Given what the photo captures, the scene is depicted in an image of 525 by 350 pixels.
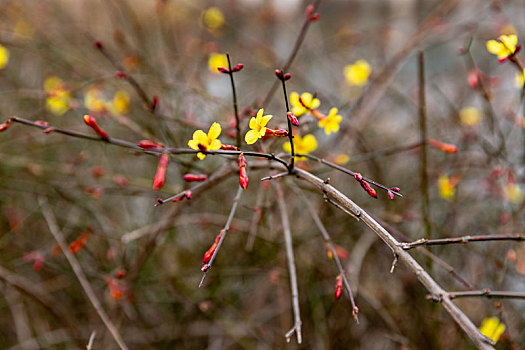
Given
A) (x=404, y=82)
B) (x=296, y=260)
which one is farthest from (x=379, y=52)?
(x=296, y=260)

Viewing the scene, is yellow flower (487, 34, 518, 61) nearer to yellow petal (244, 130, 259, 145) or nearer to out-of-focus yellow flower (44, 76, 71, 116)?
yellow petal (244, 130, 259, 145)

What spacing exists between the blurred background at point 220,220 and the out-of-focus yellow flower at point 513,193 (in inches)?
1.5

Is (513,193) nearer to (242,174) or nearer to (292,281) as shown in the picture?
(292,281)

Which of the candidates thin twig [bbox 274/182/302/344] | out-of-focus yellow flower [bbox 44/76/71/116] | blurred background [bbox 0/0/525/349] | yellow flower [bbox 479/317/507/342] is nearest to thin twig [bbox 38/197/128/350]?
blurred background [bbox 0/0/525/349]

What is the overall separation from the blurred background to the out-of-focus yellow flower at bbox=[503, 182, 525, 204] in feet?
0.13

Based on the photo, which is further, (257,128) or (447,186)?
(447,186)

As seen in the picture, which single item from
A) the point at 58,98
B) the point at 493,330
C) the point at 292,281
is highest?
the point at 58,98

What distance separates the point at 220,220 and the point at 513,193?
155 cm

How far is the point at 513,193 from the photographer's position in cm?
225

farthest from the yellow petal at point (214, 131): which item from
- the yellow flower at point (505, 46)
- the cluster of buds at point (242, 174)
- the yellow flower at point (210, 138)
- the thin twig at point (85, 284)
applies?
the yellow flower at point (505, 46)

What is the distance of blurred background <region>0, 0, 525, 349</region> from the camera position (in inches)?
75.5

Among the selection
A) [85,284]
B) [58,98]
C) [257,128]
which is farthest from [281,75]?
[58,98]

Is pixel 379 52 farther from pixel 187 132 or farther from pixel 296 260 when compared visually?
pixel 296 260

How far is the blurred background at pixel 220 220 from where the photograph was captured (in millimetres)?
1917
